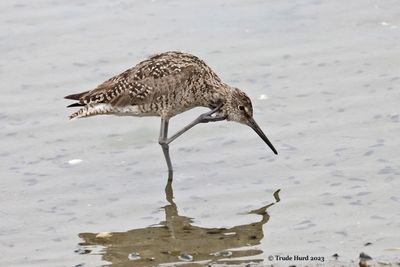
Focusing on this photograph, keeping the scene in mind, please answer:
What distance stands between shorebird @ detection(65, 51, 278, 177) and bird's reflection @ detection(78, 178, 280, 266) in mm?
1546

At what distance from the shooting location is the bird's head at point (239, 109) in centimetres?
1027

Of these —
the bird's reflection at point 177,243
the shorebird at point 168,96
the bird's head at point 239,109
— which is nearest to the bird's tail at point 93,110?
the shorebird at point 168,96

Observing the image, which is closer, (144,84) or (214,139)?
(144,84)

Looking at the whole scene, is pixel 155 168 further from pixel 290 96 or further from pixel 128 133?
pixel 290 96

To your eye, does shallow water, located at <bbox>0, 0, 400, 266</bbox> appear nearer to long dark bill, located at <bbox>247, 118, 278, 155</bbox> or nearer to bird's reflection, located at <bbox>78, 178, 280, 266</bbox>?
bird's reflection, located at <bbox>78, 178, 280, 266</bbox>

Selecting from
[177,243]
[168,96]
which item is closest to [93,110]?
[168,96]

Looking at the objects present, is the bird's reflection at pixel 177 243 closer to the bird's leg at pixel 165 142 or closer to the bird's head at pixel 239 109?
the bird's leg at pixel 165 142

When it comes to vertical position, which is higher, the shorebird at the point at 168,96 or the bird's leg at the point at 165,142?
the shorebird at the point at 168,96

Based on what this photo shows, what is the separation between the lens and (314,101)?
36.4 ft

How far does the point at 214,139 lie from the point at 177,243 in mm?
2325

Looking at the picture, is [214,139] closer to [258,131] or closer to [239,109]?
[239,109]

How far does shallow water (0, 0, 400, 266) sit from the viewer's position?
8.58 metres

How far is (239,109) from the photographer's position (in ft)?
33.8

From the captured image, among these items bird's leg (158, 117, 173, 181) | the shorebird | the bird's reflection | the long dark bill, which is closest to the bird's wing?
the shorebird
